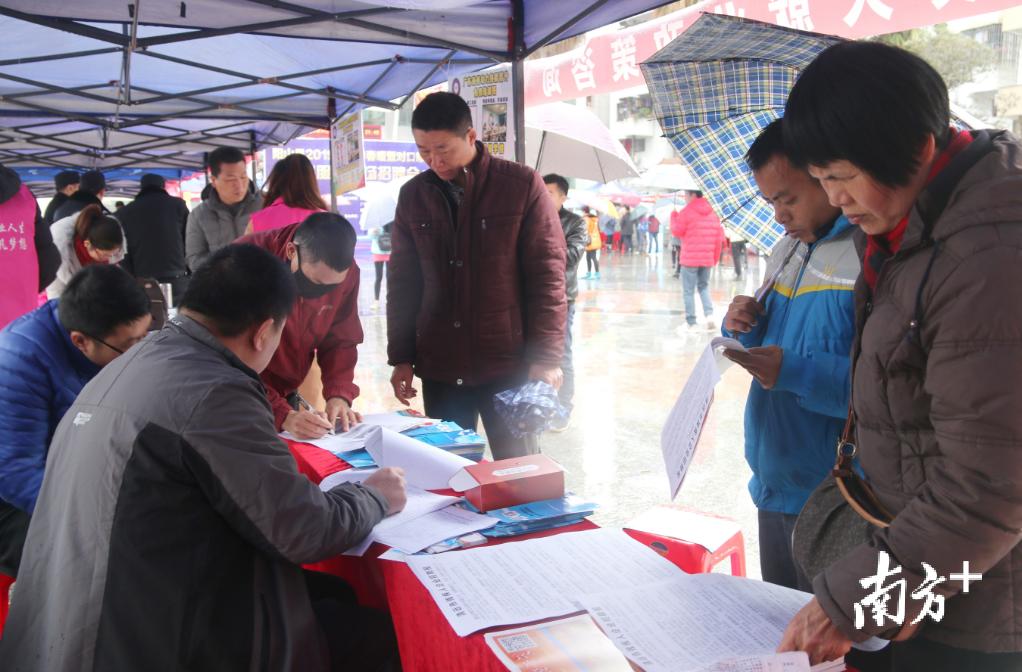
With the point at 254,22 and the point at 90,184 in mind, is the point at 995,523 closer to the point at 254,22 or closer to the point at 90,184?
the point at 254,22

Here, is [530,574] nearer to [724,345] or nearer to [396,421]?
[724,345]

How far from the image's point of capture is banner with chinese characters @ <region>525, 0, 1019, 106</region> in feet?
11.6

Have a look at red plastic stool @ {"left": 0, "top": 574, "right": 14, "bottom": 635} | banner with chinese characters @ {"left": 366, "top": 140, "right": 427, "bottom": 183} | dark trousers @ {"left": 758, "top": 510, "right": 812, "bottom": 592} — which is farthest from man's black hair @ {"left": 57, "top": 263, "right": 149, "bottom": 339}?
banner with chinese characters @ {"left": 366, "top": 140, "right": 427, "bottom": 183}

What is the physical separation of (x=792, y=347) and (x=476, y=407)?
132 cm

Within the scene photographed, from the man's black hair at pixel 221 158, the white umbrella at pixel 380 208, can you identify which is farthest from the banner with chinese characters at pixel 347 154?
the white umbrella at pixel 380 208

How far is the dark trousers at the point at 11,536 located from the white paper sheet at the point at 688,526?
1.55 meters

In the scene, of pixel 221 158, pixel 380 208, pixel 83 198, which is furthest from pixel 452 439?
pixel 380 208

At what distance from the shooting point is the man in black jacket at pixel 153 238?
5879 millimetres

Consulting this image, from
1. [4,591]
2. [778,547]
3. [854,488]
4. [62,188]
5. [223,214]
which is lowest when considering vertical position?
[4,591]

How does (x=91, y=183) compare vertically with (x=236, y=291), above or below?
above

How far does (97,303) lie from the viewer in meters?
2.00

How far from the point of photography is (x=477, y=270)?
2.53m

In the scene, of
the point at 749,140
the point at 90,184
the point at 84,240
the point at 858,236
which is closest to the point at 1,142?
the point at 90,184

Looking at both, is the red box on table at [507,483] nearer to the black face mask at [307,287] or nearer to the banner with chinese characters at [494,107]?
the black face mask at [307,287]
